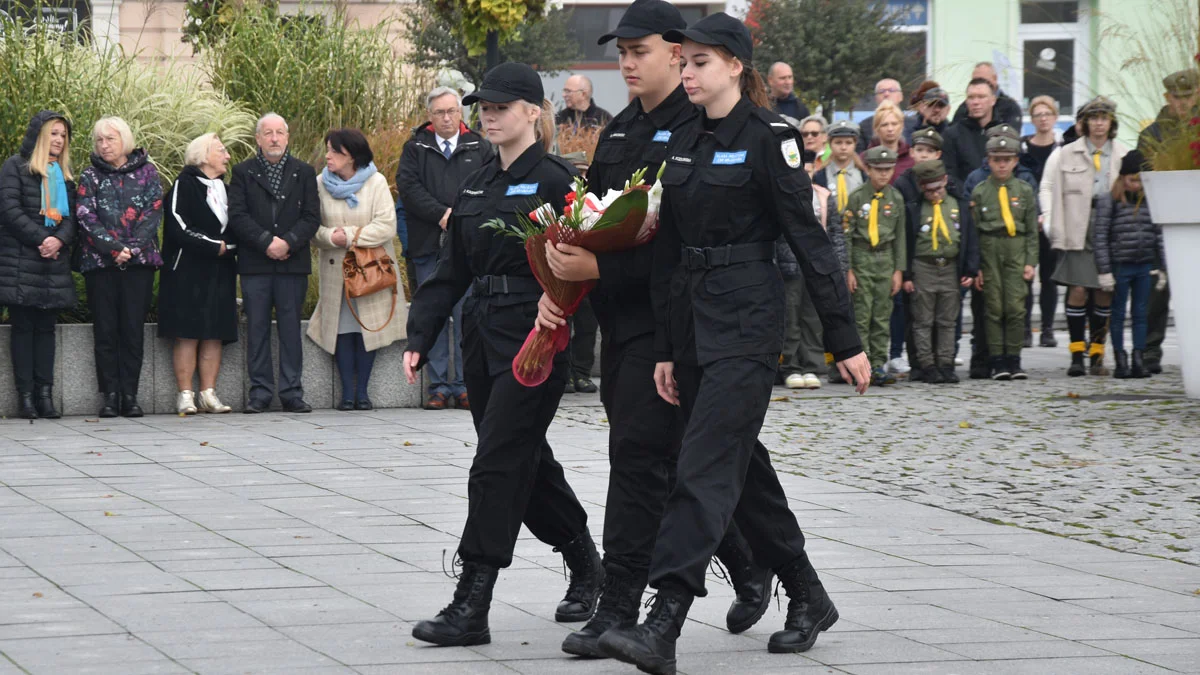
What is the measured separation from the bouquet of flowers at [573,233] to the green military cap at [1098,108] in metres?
9.44

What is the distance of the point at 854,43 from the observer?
89.7ft

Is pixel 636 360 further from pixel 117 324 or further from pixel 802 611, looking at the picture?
pixel 117 324

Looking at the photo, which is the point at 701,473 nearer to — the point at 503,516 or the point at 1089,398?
the point at 503,516

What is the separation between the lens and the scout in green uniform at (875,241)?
1343 centimetres

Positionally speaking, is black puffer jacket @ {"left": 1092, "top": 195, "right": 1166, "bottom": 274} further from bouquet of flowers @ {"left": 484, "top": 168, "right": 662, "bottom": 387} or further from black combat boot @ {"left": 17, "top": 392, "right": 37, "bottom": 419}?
bouquet of flowers @ {"left": 484, "top": 168, "right": 662, "bottom": 387}

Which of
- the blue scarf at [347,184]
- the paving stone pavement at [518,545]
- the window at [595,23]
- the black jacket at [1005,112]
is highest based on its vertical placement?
the window at [595,23]

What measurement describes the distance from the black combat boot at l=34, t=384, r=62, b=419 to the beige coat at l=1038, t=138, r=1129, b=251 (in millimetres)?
7811

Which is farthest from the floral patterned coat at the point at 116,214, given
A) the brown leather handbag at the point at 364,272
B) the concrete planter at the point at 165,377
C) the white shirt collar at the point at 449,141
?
the white shirt collar at the point at 449,141

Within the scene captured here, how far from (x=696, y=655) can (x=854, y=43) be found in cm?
2291

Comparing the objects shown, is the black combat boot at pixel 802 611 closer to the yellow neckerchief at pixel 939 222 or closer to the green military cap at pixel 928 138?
the yellow neckerchief at pixel 939 222

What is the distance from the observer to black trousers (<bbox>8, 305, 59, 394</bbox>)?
11.6m

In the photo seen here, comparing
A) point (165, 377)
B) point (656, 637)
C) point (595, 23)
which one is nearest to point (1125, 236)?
point (165, 377)

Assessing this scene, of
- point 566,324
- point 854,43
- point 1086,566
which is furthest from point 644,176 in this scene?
point 854,43

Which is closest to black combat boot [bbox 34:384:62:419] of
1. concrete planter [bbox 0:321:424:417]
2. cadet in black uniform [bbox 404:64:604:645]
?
concrete planter [bbox 0:321:424:417]
